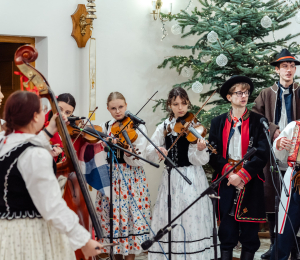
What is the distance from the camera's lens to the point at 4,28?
12.9 feet

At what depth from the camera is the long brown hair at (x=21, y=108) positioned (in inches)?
68.9

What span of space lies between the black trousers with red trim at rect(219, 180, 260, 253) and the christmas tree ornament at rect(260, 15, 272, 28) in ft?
5.19

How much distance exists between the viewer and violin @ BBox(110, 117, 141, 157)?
3130mm

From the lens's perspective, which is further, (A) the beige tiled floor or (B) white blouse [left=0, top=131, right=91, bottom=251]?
(A) the beige tiled floor

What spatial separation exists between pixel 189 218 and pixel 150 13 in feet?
8.34

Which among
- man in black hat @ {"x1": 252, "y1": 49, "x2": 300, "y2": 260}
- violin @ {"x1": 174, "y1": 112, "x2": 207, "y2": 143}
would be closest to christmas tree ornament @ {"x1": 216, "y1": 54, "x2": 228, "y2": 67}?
man in black hat @ {"x1": 252, "y1": 49, "x2": 300, "y2": 260}

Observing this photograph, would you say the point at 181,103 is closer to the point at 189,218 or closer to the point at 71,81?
the point at 189,218

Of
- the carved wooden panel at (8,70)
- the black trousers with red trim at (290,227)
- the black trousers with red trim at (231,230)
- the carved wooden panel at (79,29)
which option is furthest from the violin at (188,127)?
the carved wooden panel at (8,70)

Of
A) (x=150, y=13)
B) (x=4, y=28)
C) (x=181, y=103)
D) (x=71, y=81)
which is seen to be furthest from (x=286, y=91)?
(x=4, y=28)

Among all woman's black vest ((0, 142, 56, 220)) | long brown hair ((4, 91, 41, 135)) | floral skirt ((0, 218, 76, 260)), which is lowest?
floral skirt ((0, 218, 76, 260))

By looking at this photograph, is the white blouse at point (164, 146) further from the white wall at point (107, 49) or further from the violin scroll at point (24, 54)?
the violin scroll at point (24, 54)

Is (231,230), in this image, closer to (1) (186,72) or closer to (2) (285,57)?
Result: (2) (285,57)

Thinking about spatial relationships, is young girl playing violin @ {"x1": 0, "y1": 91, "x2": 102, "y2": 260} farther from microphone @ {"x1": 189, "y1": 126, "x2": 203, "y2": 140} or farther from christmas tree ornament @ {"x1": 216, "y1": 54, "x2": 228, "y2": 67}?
christmas tree ornament @ {"x1": 216, "y1": 54, "x2": 228, "y2": 67}

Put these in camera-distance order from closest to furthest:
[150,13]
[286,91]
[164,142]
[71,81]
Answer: [164,142] < [286,91] < [71,81] < [150,13]
